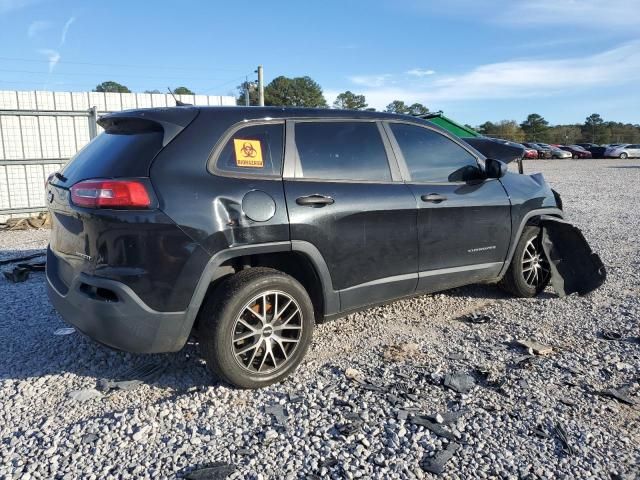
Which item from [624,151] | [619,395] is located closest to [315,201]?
[619,395]

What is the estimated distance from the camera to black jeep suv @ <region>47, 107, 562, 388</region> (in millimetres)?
2992

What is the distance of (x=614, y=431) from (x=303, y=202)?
7.50ft

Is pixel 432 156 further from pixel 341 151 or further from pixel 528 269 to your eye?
pixel 528 269

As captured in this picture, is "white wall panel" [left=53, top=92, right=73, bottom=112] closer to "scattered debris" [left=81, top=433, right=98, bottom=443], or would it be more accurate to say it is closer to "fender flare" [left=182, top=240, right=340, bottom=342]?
"fender flare" [left=182, top=240, right=340, bottom=342]

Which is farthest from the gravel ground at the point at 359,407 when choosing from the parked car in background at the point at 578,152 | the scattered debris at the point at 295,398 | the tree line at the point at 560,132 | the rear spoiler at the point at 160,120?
the tree line at the point at 560,132

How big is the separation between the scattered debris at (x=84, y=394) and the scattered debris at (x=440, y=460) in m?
2.10

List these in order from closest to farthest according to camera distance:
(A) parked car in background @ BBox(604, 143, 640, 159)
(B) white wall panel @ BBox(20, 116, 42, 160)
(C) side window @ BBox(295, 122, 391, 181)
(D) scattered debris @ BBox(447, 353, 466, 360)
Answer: (C) side window @ BBox(295, 122, 391, 181) < (D) scattered debris @ BBox(447, 353, 466, 360) < (B) white wall panel @ BBox(20, 116, 42, 160) < (A) parked car in background @ BBox(604, 143, 640, 159)

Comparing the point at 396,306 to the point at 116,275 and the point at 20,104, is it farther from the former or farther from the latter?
the point at 20,104

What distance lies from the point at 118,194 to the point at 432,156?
2592mm

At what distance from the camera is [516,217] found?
191 inches

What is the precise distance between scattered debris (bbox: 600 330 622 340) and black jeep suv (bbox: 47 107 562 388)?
4.68ft

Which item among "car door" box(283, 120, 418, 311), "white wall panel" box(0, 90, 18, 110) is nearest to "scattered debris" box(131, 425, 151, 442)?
"car door" box(283, 120, 418, 311)

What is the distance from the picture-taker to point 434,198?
13.7 ft

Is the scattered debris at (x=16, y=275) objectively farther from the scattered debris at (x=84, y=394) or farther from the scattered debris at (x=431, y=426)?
the scattered debris at (x=431, y=426)
